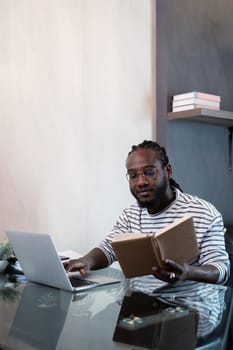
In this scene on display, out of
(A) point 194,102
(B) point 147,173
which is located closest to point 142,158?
(B) point 147,173

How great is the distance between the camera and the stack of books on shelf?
8.25 ft

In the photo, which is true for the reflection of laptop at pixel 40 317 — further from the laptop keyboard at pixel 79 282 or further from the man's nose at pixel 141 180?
the man's nose at pixel 141 180

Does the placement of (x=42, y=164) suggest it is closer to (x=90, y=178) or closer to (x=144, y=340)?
Answer: (x=90, y=178)

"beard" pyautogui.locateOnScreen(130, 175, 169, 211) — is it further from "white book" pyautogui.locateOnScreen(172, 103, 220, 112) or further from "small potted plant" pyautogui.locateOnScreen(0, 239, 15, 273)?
"white book" pyautogui.locateOnScreen(172, 103, 220, 112)

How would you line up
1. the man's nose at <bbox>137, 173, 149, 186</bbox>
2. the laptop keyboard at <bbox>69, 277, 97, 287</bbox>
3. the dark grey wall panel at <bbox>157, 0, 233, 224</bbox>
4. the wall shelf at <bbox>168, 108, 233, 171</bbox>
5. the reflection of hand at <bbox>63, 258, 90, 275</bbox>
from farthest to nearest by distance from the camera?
the dark grey wall panel at <bbox>157, 0, 233, 224</bbox>
the wall shelf at <bbox>168, 108, 233, 171</bbox>
the man's nose at <bbox>137, 173, 149, 186</bbox>
the reflection of hand at <bbox>63, 258, 90, 275</bbox>
the laptop keyboard at <bbox>69, 277, 97, 287</bbox>

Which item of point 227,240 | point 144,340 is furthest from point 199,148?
point 144,340

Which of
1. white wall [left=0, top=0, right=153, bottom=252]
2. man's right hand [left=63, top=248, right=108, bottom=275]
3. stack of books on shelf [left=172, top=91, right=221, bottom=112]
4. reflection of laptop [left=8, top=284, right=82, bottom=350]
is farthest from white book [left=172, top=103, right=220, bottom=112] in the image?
reflection of laptop [left=8, top=284, right=82, bottom=350]

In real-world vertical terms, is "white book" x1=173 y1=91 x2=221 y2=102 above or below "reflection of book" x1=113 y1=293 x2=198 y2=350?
above

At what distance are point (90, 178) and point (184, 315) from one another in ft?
5.07

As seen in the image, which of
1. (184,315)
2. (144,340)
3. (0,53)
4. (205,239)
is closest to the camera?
(144,340)

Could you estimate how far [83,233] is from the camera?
265 cm

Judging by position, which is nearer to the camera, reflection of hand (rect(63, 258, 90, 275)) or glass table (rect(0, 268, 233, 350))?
glass table (rect(0, 268, 233, 350))

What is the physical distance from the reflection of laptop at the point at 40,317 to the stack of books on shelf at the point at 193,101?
1.37 m

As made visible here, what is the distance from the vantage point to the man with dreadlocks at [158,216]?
1680mm
